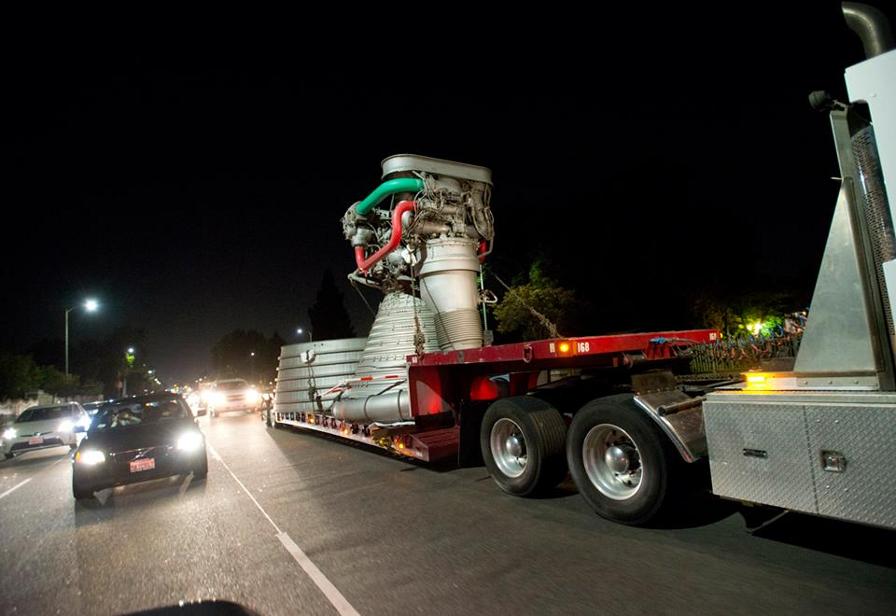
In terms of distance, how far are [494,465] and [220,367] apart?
129750mm

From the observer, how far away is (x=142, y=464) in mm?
7449

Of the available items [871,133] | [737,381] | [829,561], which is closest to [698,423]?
[737,381]

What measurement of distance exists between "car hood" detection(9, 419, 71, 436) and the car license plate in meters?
10.0

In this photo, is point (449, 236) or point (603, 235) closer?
point (449, 236)

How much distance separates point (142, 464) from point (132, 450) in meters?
0.24

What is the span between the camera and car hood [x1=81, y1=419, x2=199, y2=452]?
7.54 m

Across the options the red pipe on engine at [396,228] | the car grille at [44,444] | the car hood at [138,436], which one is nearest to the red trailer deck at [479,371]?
the car hood at [138,436]

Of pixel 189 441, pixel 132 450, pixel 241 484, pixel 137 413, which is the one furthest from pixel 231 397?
pixel 132 450

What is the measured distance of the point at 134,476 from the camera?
291 inches

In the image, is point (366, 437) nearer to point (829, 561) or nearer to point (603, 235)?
point (829, 561)

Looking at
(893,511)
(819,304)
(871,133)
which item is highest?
(871,133)

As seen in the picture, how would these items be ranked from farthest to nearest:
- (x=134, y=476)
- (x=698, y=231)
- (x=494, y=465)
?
1. (x=698, y=231)
2. (x=134, y=476)
3. (x=494, y=465)

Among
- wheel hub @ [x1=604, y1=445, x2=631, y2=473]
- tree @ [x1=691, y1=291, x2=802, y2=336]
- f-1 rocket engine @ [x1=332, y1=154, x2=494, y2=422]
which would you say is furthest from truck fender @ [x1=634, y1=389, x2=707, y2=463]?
tree @ [x1=691, y1=291, x2=802, y2=336]

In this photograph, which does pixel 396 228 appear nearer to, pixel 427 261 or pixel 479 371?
pixel 427 261
